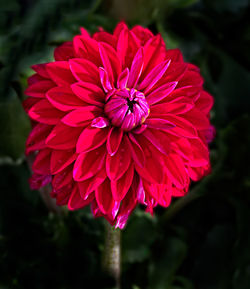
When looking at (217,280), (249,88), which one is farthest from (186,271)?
(249,88)

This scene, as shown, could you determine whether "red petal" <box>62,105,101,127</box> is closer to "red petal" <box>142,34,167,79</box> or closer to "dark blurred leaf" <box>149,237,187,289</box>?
"red petal" <box>142,34,167,79</box>

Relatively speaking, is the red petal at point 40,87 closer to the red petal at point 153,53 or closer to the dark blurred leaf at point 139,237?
the red petal at point 153,53

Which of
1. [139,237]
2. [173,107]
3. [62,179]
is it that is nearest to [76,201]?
[62,179]

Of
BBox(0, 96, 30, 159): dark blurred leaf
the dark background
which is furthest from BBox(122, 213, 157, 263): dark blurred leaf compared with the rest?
BBox(0, 96, 30, 159): dark blurred leaf

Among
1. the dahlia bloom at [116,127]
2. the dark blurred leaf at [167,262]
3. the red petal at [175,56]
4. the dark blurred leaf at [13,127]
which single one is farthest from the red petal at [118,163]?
the dark blurred leaf at [167,262]

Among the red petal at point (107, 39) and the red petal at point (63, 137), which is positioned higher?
the red petal at point (107, 39)

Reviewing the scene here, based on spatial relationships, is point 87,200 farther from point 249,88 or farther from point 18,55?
point 249,88

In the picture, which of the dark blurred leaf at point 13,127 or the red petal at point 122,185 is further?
the dark blurred leaf at point 13,127
